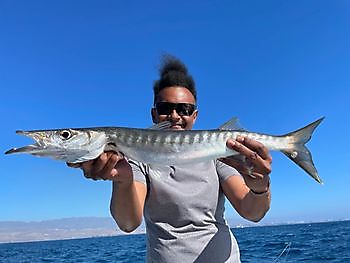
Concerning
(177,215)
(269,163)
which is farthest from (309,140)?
(177,215)

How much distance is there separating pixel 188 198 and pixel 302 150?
1340 mm

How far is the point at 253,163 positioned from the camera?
13.3ft

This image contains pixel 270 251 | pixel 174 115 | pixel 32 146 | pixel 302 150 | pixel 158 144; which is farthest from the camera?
pixel 270 251

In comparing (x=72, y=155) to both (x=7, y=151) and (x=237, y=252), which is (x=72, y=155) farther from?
(x=237, y=252)

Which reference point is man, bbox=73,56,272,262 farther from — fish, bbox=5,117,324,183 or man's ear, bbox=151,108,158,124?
man's ear, bbox=151,108,158,124

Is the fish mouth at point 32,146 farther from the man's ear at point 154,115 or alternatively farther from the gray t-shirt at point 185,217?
the man's ear at point 154,115

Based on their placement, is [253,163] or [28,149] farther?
[253,163]

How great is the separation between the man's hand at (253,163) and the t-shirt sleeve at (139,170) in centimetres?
86

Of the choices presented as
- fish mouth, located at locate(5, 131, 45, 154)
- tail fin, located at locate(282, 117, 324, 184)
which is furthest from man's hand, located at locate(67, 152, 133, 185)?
tail fin, located at locate(282, 117, 324, 184)

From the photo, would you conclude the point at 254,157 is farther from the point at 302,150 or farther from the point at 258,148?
the point at 302,150

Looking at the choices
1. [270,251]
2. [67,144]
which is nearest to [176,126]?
[67,144]

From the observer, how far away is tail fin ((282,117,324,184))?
4261 mm

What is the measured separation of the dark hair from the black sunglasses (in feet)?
0.65

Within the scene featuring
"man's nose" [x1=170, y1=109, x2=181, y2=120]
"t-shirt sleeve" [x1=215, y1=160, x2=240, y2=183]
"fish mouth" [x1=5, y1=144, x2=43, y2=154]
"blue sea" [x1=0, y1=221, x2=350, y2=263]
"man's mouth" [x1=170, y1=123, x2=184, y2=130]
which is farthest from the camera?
"blue sea" [x1=0, y1=221, x2=350, y2=263]
